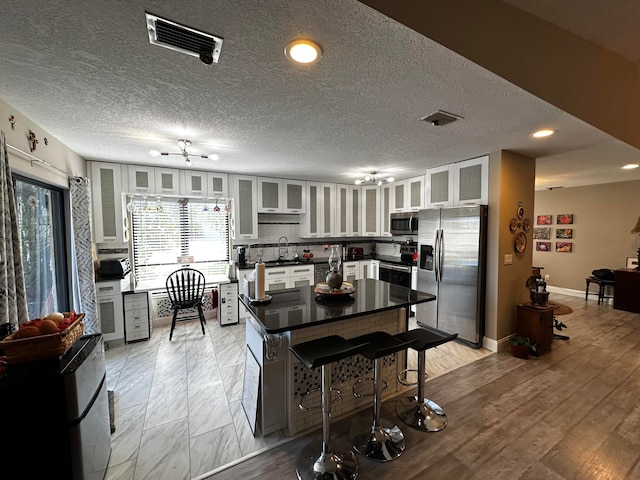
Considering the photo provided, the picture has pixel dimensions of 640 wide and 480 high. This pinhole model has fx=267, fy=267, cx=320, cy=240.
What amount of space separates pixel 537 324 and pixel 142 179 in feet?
18.4

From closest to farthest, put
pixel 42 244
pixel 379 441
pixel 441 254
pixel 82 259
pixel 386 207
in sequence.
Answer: pixel 379 441 → pixel 42 244 → pixel 82 259 → pixel 441 254 → pixel 386 207

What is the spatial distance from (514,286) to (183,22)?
4140mm

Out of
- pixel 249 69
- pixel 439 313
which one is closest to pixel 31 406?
pixel 249 69

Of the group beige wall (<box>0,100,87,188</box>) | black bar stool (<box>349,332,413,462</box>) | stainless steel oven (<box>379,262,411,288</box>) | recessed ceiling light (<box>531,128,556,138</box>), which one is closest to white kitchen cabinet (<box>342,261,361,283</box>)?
stainless steel oven (<box>379,262,411,288</box>)

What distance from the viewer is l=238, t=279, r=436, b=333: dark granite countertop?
1.80 metres

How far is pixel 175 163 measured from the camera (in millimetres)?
3842

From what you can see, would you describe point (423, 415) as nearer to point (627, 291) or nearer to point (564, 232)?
point (627, 291)

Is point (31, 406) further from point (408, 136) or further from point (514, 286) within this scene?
point (514, 286)

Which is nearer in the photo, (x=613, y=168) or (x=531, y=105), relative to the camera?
(x=531, y=105)

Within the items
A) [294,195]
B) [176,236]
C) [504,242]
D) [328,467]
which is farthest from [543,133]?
[176,236]

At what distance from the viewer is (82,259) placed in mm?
3057

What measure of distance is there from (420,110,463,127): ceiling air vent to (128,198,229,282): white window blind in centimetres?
365

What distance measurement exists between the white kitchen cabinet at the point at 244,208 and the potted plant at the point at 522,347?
3.98m

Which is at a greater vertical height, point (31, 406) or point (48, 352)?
point (48, 352)
